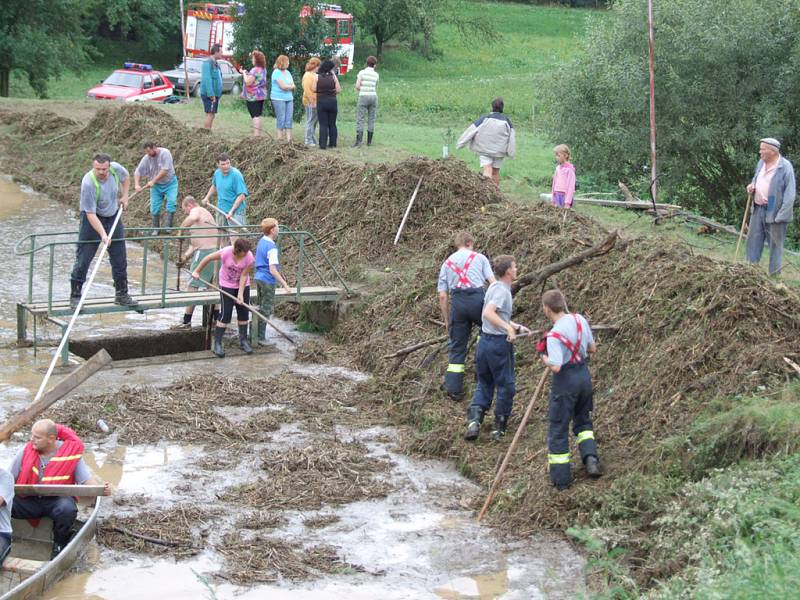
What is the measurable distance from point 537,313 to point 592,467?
12.3ft

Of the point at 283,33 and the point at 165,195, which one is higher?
the point at 283,33

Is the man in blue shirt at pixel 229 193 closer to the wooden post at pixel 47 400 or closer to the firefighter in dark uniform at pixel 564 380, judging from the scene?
the wooden post at pixel 47 400

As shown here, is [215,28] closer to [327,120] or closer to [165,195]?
[327,120]

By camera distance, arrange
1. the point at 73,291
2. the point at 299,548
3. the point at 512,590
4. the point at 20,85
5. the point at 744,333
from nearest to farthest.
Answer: the point at 512,590 → the point at 299,548 → the point at 744,333 → the point at 73,291 → the point at 20,85

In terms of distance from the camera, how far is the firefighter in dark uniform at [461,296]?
42.5ft

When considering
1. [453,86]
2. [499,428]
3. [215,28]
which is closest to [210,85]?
[499,428]

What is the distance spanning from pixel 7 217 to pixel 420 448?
1509cm

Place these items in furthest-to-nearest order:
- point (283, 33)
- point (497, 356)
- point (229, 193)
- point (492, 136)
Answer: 1. point (283, 33)
2. point (492, 136)
3. point (229, 193)
4. point (497, 356)

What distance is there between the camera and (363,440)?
12883mm

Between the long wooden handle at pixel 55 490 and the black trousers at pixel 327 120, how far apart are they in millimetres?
14859

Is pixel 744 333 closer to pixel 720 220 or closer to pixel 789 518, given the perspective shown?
pixel 789 518

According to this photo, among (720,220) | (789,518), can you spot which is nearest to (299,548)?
(789,518)

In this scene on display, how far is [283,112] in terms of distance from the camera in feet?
79.7

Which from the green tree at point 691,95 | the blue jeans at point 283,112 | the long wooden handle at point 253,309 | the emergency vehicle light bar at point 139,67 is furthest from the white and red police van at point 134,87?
the long wooden handle at point 253,309
